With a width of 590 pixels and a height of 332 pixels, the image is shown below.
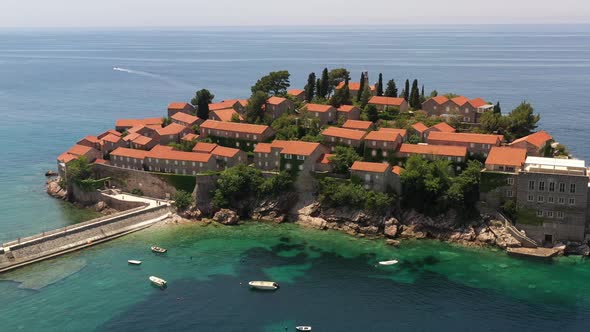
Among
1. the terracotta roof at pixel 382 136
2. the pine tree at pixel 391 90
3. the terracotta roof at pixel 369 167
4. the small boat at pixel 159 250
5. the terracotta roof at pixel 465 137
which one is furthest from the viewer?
the pine tree at pixel 391 90

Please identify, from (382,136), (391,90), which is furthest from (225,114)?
(382,136)

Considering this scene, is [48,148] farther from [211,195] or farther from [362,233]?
[362,233]

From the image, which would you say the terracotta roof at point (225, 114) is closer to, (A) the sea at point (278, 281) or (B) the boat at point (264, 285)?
(A) the sea at point (278, 281)

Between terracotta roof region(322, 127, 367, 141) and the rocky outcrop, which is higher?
terracotta roof region(322, 127, 367, 141)

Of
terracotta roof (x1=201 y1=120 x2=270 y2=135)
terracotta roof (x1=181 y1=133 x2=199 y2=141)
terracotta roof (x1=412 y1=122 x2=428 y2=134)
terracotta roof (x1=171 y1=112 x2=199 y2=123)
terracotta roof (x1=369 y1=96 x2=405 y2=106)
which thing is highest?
terracotta roof (x1=369 y1=96 x2=405 y2=106)

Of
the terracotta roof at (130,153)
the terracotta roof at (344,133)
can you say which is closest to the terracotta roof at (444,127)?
the terracotta roof at (344,133)

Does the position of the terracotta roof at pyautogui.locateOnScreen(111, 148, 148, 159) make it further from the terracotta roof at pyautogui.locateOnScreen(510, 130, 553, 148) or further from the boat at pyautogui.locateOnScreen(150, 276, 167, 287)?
the terracotta roof at pyautogui.locateOnScreen(510, 130, 553, 148)

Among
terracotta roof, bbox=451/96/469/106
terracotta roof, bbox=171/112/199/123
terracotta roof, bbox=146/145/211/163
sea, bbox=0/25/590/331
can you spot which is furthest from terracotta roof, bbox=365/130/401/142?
terracotta roof, bbox=171/112/199/123
